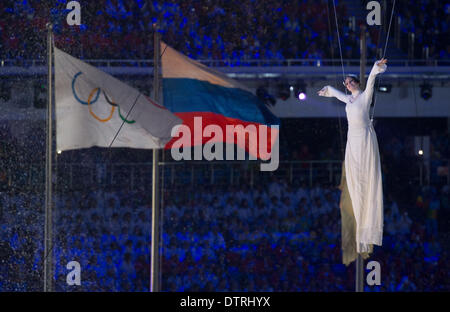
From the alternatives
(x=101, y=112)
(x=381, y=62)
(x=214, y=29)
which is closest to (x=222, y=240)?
(x=214, y=29)

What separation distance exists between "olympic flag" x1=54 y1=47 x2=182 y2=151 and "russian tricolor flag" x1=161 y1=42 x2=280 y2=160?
92 centimetres

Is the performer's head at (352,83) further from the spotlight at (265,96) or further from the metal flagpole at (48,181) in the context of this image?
the spotlight at (265,96)

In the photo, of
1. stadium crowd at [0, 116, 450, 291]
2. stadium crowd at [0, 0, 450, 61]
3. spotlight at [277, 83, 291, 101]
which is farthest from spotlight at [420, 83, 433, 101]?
spotlight at [277, 83, 291, 101]

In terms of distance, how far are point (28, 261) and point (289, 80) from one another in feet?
20.6

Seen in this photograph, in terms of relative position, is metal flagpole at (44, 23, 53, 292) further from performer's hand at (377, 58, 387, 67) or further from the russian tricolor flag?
performer's hand at (377, 58, 387, 67)

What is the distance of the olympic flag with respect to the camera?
47.2 ft

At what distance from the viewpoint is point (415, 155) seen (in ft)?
72.5

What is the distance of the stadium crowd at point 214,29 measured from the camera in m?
21.6

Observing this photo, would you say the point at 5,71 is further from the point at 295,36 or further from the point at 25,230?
the point at 295,36

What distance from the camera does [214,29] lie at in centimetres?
2231

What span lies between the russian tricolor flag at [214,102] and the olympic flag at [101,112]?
0.92m

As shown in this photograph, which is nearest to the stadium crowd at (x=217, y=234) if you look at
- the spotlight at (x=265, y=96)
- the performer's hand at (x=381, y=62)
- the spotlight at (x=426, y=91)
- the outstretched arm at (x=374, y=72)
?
the spotlight at (x=265, y=96)

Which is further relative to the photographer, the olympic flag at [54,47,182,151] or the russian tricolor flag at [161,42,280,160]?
the russian tricolor flag at [161,42,280,160]
